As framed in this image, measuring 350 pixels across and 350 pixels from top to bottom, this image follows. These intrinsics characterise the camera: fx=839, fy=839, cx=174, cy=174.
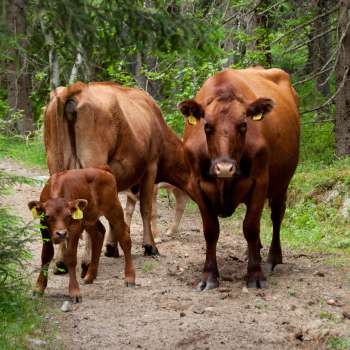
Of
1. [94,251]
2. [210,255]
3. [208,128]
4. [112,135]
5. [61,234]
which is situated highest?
[208,128]

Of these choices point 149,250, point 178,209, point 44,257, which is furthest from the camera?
point 178,209

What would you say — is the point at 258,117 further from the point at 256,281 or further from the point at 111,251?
the point at 111,251

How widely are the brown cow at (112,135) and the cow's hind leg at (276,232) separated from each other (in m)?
1.84

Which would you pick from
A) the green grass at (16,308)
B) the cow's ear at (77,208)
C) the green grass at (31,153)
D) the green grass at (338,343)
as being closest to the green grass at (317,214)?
the green grass at (338,343)

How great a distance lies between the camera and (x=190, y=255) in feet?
38.3

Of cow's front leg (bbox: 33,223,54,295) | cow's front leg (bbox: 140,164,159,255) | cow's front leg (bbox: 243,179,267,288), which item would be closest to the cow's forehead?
cow's front leg (bbox: 33,223,54,295)

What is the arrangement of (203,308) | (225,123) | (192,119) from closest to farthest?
(203,308) < (225,123) < (192,119)

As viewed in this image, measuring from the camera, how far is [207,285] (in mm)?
9359

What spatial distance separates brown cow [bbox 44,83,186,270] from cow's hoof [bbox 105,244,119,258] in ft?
1.45

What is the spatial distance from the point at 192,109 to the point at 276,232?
2.39m

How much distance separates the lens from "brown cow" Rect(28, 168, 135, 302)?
8391 mm

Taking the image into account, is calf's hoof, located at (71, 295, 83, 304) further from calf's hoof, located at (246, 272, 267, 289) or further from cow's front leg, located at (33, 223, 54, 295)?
calf's hoof, located at (246, 272, 267, 289)

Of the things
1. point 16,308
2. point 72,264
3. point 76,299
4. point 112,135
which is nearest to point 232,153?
point 72,264

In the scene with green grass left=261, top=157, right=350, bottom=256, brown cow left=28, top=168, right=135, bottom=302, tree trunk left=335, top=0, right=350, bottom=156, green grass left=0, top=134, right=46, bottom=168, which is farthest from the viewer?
green grass left=0, top=134, right=46, bottom=168
